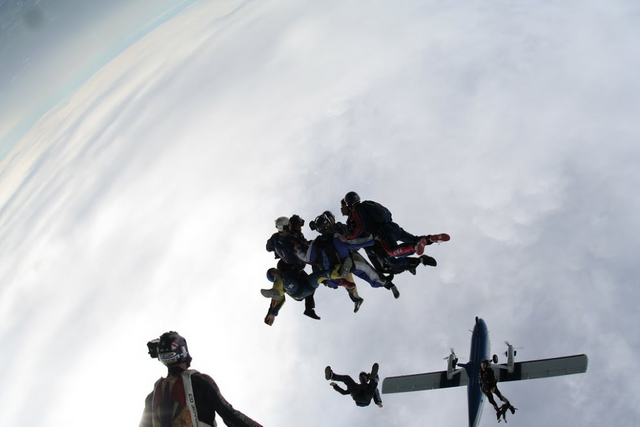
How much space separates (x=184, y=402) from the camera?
4766mm

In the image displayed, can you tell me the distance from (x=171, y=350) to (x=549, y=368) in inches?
568

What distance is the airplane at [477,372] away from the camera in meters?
14.8

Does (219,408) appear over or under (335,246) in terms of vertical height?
over

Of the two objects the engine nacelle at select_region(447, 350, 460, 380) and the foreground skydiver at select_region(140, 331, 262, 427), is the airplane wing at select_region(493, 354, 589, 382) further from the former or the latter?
the foreground skydiver at select_region(140, 331, 262, 427)

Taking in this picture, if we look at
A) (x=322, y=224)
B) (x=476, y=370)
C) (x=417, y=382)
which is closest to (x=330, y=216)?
(x=322, y=224)

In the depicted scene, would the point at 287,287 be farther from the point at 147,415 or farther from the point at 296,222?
the point at 147,415

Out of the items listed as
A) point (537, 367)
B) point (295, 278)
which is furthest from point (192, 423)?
point (537, 367)

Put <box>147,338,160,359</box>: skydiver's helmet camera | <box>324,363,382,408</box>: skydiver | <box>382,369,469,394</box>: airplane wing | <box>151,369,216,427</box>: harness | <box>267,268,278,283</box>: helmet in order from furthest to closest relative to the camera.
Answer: <box>382,369,469,394</box>: airplane wing
<box>267,268,278,283</box>: helmet
<box>324,363,382,408</box>: skydiver
<box>147,338,160,359</box>: skydiver's helmet camera
<box>151,369,216,427</box>: harness

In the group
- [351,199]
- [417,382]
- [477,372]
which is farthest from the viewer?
[477,372]

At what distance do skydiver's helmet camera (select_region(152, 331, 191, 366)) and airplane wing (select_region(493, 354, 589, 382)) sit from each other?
14.0 metres

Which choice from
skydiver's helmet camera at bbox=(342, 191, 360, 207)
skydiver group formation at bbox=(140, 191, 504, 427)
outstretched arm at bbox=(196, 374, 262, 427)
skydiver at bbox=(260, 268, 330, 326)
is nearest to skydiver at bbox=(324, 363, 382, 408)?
skydiver group formation at bbox=(140, 191, 504, 427)

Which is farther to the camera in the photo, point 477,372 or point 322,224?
point 477,372

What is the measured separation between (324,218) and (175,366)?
231 inches

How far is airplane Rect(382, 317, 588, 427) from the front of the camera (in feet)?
48.7
